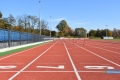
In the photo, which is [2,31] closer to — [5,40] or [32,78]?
[5,40]

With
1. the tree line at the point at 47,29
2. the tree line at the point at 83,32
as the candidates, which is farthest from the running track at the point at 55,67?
the tree line at the point at 83,32

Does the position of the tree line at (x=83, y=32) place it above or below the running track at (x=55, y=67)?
above

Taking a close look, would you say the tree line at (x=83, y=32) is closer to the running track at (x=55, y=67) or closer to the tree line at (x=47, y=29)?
the tree line at (x=47, y=29)

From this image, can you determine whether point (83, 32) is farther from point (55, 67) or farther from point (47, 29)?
point (55, 67)

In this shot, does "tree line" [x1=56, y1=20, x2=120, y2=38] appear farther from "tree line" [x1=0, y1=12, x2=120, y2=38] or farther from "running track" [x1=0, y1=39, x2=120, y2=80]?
"running track" [x1=0, y1=39, x2=120, y2=80]

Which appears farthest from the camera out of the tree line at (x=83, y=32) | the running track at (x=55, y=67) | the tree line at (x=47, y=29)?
the tree line at (x=83, y=32)

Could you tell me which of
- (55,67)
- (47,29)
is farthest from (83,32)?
(55,67)

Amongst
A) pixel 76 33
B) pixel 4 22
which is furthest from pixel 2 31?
pixel 76 33

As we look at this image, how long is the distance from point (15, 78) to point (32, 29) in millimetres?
97671

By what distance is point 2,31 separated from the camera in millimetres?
22172

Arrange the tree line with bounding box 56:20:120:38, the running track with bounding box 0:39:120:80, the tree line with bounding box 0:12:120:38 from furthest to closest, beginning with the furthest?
the tree line with bounding box 56:20:120:38
the tree line with bounding box 0:12:120:38
the running track with bounding box 0:39:120:80

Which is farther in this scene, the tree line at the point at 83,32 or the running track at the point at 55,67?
the tree line at the point at 83,32

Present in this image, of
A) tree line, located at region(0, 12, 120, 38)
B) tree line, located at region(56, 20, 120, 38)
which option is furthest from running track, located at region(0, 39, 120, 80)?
tree line, located at region(56, 20, 120, 38)

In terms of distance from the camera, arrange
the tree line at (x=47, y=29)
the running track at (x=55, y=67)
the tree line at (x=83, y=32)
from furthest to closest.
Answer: the tree line at (x=83, y=32)
the tree line at (x=47, y=29)
the running track at (x=55, y=67)
